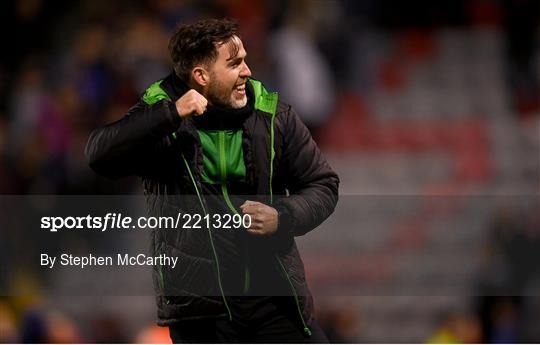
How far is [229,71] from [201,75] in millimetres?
99

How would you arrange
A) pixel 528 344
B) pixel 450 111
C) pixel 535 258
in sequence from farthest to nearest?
1. pixel 450 111
2. pixel 535 258
3. pixel 528 344

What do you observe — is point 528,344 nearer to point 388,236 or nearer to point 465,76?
point 388,236

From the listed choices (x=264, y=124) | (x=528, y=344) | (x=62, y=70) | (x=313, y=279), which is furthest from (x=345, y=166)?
(x=264, y=124)

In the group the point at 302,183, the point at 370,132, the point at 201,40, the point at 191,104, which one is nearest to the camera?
the point at 191,104

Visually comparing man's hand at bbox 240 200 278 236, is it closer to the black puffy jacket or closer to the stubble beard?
the black puffy jacket

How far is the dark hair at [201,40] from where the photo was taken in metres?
4.50

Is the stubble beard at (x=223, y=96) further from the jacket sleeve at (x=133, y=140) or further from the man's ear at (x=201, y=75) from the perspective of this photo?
the jacket sleeve at (x=133, y=140)

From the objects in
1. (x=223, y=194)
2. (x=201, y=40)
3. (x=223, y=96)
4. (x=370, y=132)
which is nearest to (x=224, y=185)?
(x=223, y=194)

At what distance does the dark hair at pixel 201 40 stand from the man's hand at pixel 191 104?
0.67 ft

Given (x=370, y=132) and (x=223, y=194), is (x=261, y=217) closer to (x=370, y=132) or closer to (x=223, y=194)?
(x=223, y=194)

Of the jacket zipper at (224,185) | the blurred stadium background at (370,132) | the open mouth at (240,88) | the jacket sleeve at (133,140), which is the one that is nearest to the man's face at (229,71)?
the open mouth at (240,88)

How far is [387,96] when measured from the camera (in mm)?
12984

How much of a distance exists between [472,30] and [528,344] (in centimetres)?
532

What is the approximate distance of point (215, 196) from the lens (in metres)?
4.53
